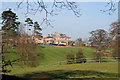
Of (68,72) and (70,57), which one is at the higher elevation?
(68,72)

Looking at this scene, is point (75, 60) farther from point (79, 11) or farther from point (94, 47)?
point (79, 11)

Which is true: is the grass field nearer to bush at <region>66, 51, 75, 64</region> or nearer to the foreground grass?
the foreground grass

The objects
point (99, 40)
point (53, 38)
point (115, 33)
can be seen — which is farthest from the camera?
point (53, 38)

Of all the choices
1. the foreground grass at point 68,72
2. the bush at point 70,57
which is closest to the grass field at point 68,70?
the foreground grass at point 68,72

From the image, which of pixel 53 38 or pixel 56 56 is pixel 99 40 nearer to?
pixel 53 38

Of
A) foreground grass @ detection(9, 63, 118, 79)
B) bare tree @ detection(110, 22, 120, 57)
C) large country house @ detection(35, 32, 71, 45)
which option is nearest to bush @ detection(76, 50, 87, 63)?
large country house @ detection(35, 32, 71, 45)

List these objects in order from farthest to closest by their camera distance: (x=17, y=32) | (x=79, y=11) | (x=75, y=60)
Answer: (x=75, y=60) → (x=17, y=32) → (x=79, y=11)

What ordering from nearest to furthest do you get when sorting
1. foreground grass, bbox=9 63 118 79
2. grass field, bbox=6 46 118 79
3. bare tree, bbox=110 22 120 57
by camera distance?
foreground grass, bbox=9 63 118 79, grass field, bbox=6 46 118 79, bare tree, bbox=110 22 120 57

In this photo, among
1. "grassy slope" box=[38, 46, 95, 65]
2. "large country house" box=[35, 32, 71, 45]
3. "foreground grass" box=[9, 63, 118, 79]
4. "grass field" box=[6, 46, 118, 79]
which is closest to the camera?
"foreground grass" box=[9, 63, 118, 79]

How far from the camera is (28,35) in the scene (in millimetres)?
22875

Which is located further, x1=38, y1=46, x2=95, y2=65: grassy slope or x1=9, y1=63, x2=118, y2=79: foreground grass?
x1=38, y1=46, x2=95, y2=65: grassy slope

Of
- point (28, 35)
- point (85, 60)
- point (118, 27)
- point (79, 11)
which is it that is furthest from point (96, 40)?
point (79, 11)

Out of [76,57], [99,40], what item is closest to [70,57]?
[76,57]

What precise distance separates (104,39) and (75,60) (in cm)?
635
